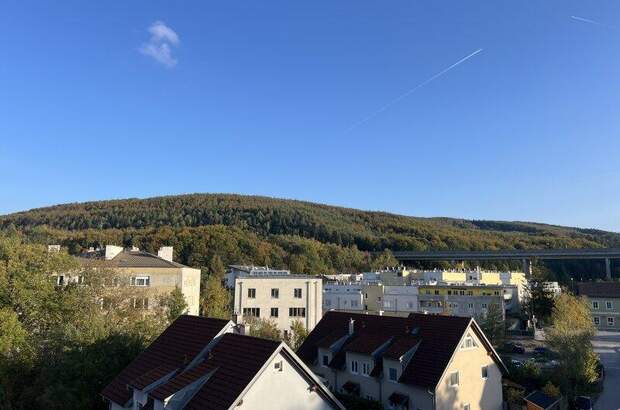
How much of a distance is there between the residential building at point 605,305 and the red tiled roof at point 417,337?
211ft

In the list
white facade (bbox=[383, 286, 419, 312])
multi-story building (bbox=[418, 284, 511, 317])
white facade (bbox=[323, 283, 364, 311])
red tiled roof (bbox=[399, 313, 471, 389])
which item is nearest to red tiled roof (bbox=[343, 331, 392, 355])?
red tiled roof (bbox=[399, 313, 471, 389])

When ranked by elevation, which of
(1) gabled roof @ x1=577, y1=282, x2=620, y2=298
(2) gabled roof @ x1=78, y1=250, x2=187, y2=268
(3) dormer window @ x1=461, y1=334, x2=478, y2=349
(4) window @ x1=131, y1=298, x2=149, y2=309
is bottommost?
(3) dormer window @ x1=461, y1=334, x2=478, y2=349

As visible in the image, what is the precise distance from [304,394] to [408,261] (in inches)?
6989

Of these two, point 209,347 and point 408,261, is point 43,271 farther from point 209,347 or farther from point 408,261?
point 408,261

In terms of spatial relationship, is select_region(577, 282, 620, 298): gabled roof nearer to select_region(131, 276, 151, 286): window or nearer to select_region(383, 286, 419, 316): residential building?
select_region(383, 286, 419, 316): residential building

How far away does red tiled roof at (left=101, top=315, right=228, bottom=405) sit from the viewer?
21.5 m

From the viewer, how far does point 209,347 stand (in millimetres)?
21203

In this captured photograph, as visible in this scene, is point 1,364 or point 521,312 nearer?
point 1,364

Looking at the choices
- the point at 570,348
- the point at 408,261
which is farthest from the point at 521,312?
the point at 408,261

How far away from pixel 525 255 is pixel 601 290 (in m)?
67.1

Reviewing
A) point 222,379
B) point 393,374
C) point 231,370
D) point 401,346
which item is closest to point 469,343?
point 401,346

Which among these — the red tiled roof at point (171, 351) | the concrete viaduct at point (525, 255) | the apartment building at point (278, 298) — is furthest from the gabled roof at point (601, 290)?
the red tiled roof at point (171, 351)

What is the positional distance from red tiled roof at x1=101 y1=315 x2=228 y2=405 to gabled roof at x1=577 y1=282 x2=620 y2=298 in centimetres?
8170

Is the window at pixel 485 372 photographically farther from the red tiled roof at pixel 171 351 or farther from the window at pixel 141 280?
the window at pixel 141 280
